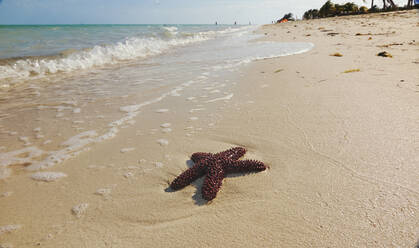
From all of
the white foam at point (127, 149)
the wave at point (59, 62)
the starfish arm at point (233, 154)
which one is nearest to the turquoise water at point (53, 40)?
the wave at point (59, 62)

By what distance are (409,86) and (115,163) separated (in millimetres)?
4940

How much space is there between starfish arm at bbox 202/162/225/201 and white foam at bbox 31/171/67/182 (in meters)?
1.67

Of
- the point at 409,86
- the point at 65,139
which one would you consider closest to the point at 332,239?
the point at 65,139

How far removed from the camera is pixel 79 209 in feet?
7.54

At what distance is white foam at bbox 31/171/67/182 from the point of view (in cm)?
277

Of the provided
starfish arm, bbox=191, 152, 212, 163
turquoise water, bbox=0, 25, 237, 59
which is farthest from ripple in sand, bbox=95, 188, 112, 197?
turquoise water, bbox=0, 25, 237, 59

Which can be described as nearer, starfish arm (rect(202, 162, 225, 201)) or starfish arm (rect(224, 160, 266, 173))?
starfish arm (rect(202, 162, 225, 201))

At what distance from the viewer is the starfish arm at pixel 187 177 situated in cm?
243

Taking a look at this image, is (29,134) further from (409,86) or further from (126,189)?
(409,86)

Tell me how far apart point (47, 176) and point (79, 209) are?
83 centimetres

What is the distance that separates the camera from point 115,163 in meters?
3.01

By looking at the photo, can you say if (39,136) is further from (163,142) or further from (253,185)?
(253,185)

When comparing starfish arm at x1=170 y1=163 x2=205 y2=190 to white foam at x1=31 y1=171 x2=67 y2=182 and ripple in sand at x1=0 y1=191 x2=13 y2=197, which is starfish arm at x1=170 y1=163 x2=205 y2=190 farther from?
ripple in sand at x1=0 y1=191 x2=13 y2=197

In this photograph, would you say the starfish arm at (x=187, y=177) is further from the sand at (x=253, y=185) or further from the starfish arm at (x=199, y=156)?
the starfish arm at (x=199, y=156)
